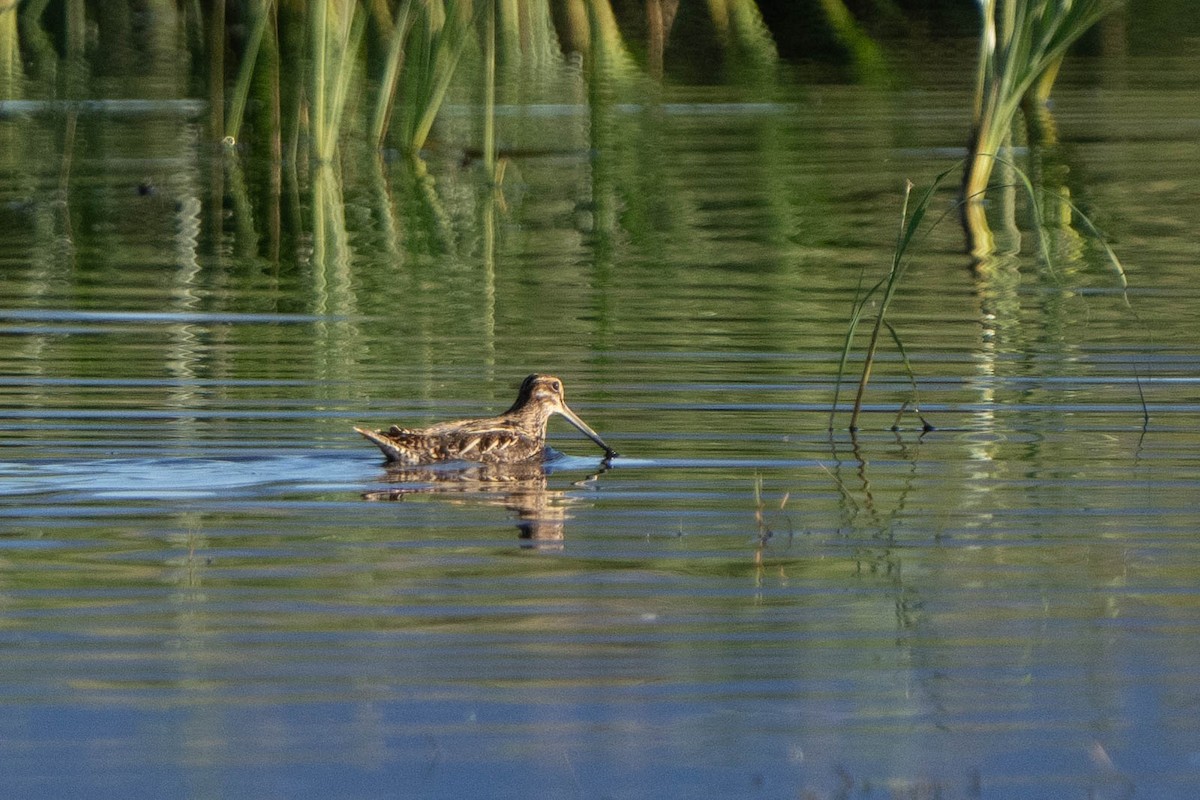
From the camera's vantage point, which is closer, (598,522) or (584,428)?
(598,522)

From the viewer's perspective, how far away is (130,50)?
93.9 feet

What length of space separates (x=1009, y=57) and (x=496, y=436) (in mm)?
6201

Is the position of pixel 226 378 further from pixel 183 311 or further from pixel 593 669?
pixel 593 669

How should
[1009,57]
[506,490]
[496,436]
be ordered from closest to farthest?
[506,490] → [496,436] → [1009,57]

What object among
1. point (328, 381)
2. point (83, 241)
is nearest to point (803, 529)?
point (328, 381)

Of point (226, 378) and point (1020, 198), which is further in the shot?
Answer: point (1020, 198)

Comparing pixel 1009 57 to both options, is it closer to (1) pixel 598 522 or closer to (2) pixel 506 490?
(2) pixel 506 490

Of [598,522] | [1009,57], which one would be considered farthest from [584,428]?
[1009,57]

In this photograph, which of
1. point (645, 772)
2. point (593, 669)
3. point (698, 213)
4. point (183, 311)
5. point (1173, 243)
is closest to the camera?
point (645, 772)

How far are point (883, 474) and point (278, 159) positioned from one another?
11.6 metres

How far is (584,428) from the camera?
859 cm

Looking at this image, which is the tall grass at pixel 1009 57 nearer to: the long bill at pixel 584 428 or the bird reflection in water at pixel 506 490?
the long bill at pixel 584 428

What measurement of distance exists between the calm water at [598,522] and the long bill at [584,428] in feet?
0.38

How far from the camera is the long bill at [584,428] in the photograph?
332 inches
